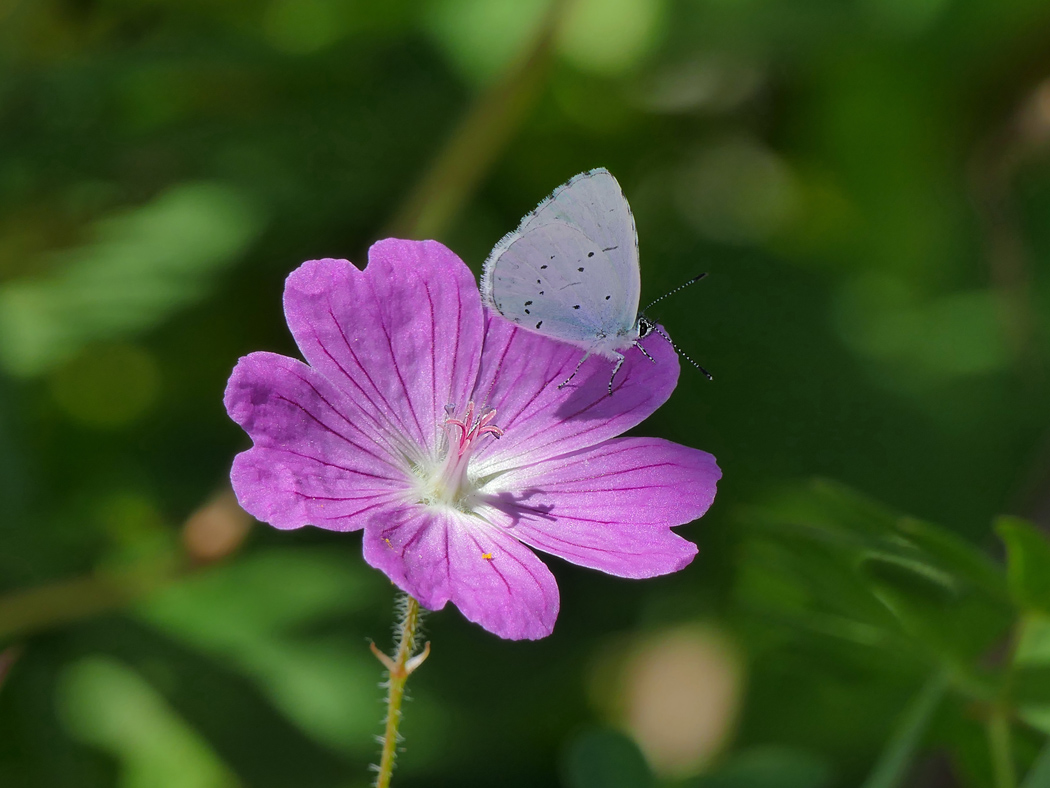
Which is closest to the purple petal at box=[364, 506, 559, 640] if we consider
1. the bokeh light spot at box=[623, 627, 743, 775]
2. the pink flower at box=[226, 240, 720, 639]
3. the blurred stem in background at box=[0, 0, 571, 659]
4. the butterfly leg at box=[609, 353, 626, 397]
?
the pink flower at box=[226, 240, 720, 639]

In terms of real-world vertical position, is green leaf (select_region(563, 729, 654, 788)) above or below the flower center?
below

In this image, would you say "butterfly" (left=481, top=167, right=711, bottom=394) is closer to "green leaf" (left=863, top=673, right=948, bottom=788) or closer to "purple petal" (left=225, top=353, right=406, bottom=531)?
"purple petal" (left=225, top=353, right=406, bottom=531)

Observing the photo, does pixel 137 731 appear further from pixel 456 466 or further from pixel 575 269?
pixel 575 269

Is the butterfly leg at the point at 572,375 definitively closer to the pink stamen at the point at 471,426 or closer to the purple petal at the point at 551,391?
the purple petal at the point at 551,391

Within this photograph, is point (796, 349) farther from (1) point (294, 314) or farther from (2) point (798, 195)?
(1) point (294, 314)

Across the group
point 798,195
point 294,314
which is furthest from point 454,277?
point 798,195

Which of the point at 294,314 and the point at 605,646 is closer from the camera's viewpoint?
the point at 294,314

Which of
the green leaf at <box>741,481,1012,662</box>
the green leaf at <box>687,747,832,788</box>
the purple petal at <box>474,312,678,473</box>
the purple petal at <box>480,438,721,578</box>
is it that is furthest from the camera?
the green leaf at <box>687,747,832,788</box>

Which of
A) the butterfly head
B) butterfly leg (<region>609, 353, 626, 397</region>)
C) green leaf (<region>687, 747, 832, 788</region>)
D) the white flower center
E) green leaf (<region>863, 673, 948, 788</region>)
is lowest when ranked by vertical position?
green leaf (<region>687, 747, 832, 788</region>)

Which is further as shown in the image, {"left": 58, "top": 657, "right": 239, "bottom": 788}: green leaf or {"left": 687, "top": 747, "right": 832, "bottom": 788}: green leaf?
{"left": 58, "top": 657, "right": 239, "bottom": 788}: green leaf
